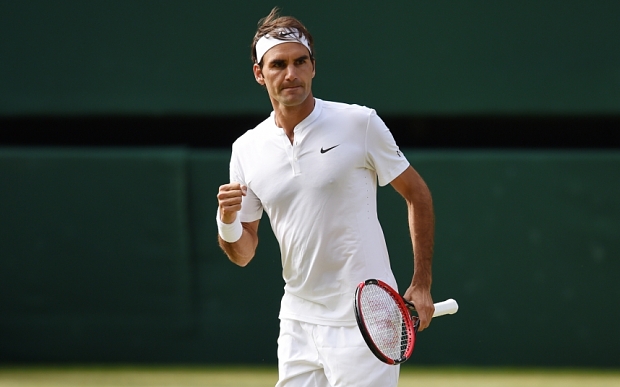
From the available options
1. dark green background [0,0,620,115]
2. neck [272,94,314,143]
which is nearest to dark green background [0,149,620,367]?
dark green background [0,0,620,115]

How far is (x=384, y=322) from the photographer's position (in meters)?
3.17

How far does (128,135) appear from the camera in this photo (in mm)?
6738

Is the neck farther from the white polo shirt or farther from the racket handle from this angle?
the racket handle

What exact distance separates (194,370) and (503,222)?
215 centimetres

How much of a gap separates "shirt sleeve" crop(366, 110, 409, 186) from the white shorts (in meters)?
0.52

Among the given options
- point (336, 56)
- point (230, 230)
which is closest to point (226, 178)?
point (336, 56)

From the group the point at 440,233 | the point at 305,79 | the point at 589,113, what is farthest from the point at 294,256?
the point at 589,113

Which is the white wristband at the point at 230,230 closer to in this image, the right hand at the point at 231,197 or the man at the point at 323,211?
the man at the point at 323,211

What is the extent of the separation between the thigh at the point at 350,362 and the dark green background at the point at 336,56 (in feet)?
10.6

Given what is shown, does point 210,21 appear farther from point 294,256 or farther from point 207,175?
point 294,256

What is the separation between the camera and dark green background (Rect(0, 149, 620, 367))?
627 centimetres

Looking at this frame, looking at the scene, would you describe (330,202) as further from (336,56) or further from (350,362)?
(336,56)

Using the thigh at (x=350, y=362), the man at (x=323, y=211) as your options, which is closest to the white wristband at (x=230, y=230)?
the man at (x=323, y=211)

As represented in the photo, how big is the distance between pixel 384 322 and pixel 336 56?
347 cm
